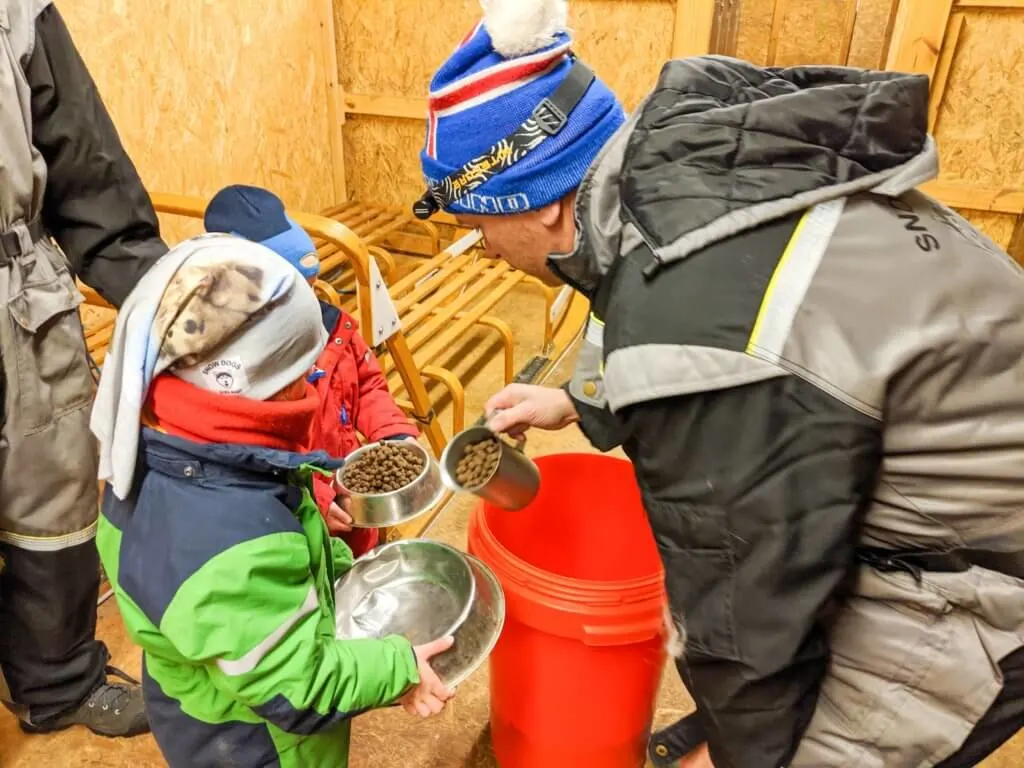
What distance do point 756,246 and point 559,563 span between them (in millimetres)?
939

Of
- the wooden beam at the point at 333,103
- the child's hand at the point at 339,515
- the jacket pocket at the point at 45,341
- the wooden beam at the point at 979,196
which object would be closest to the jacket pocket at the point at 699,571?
the child's hand at the point at 339,515

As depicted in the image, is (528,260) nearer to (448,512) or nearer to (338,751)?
(338,751)

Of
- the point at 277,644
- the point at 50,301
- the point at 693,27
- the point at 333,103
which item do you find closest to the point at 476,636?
the point at 277,644

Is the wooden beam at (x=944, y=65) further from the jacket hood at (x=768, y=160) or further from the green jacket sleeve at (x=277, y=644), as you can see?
the green jacket sleeve at (x=277, y=644)

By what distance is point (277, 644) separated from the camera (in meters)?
0.92

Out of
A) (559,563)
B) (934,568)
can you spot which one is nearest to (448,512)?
(559,563)

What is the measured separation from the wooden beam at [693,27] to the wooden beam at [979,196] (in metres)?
1.09

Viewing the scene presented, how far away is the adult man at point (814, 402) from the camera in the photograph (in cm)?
73

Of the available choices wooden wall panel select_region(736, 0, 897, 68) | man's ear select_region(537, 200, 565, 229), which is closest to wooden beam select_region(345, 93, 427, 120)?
wooden wall panel select_region(736, 0, 897, 68)

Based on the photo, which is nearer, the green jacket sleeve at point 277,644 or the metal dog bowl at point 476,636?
the green jacket sleeve at point 277,644

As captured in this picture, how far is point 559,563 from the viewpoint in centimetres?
154

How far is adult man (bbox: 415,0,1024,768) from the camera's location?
0.73 m

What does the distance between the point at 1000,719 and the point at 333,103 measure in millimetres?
3704

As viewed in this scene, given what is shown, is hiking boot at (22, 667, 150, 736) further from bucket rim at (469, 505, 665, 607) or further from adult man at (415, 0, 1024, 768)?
adult man at (415, 0, 1024, 768)
